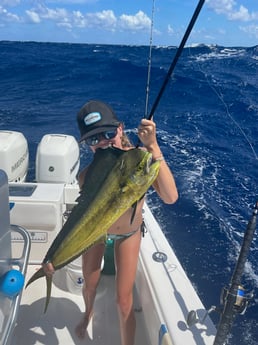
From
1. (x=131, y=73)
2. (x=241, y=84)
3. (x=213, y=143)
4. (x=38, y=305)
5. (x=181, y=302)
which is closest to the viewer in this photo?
(x=181, y=302)

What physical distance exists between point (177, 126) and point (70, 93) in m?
7.09

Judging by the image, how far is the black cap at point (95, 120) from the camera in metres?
2.02

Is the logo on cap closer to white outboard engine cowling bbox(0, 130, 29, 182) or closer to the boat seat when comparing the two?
the boat seat

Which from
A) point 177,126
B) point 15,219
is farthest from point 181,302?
point 177,126

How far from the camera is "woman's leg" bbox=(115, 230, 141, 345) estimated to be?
2.25m

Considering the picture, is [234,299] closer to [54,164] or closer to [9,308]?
[9,308]

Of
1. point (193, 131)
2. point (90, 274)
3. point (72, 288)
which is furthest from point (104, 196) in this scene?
point (193, 131)

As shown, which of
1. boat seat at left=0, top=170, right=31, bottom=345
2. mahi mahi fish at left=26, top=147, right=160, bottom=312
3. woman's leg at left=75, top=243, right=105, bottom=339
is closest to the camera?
mahi mahi fish at left=26, top=147, right=160, bottom=312

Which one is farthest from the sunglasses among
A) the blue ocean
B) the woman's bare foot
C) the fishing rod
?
the blue ocean

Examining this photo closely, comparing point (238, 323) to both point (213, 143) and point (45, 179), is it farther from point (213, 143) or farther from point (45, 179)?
point (213, 143)

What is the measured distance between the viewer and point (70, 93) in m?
17.2

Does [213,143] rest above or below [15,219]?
below

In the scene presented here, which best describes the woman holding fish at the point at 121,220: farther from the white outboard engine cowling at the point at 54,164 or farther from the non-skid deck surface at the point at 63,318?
the white outboard engine cowling at the point at 54,164

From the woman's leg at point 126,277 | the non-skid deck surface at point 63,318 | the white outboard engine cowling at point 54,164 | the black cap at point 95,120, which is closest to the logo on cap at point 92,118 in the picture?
the black cap at point 95,120
